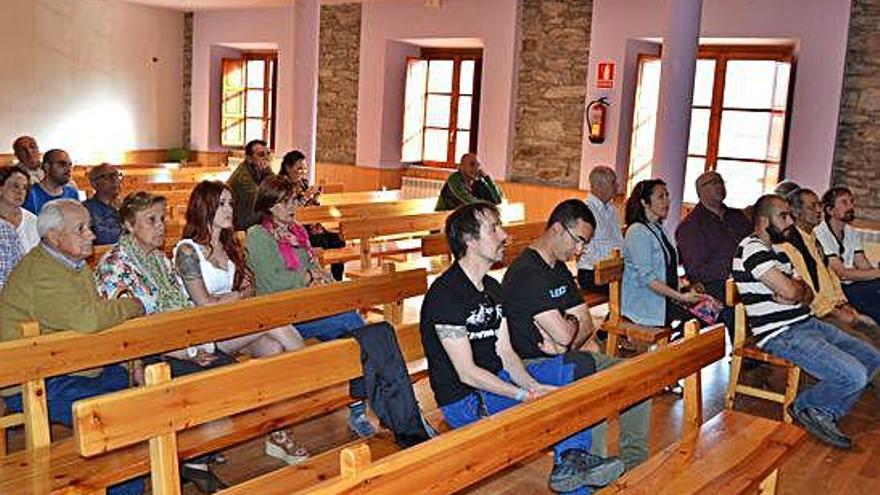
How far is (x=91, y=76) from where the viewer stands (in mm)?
12961

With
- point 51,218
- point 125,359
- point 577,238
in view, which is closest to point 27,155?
point 51,218

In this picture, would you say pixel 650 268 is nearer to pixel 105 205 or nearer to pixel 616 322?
pixel 616 322

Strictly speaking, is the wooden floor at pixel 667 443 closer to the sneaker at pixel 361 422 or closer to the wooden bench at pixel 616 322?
the sneaker at pixel 361 422

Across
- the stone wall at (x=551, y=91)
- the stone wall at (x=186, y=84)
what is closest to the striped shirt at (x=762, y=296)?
the stone wall at (x=551, y=91)

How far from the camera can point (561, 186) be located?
9.85 meters

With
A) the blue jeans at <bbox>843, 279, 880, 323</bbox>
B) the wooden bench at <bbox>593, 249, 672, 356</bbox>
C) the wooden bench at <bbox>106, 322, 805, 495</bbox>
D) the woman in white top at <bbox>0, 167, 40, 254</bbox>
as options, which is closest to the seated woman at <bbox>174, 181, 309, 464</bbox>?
the wooden bench at <bbox>106, 322, 805, 495</bbox>

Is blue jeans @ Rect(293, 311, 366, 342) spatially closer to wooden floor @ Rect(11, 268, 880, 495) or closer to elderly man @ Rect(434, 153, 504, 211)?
wooden floor @ Rect(11, 268, 880, 495)

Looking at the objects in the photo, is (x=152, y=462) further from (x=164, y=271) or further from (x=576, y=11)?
(x=576, y=11)

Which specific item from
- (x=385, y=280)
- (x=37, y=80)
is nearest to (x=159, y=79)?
(x=37, y=80)

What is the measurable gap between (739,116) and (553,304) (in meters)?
5.89

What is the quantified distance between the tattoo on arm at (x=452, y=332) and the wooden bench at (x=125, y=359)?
60cm

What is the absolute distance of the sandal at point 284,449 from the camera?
3932 millimetres

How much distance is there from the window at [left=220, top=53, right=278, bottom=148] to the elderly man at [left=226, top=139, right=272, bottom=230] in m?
6.17

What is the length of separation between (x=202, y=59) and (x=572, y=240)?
11.1m
